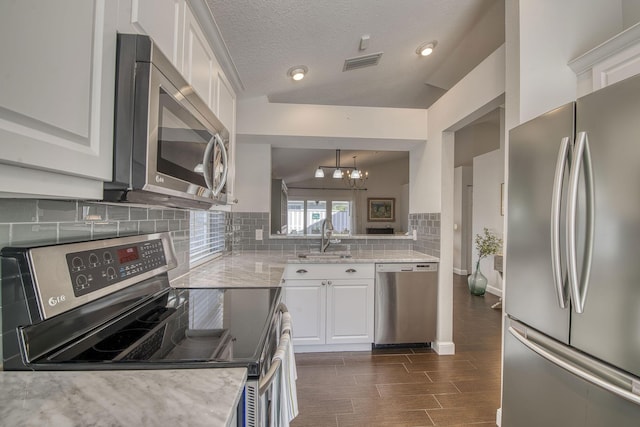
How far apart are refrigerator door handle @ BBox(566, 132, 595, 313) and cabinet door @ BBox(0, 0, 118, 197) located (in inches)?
56.4

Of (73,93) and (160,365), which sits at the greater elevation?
(73,93)

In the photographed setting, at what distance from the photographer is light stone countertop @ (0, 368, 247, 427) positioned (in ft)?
1.68

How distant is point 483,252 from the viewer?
14.7 ft

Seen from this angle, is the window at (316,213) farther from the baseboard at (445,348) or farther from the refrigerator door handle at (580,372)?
the refrigerator door handle at (580,372)

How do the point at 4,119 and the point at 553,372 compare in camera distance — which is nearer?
the point at 4,119

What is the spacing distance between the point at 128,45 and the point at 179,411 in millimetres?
883

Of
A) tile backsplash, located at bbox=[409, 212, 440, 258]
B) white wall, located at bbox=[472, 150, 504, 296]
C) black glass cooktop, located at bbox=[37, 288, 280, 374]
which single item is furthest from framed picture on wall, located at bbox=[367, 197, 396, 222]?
black glass cooktop, located at bbox=[37, 288, 280, 374]

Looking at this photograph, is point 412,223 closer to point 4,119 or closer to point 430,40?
point 430,40

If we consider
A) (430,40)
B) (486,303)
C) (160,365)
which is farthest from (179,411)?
(486,303)

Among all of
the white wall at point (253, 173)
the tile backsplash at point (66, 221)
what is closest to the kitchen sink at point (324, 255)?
the white wall at point (253, 173)

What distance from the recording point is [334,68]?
7.86 ft

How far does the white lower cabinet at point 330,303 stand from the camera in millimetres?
2600

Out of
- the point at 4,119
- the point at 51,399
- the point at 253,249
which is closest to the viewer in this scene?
the point at 4,119

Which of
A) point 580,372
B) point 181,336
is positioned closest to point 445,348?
point 580,372
